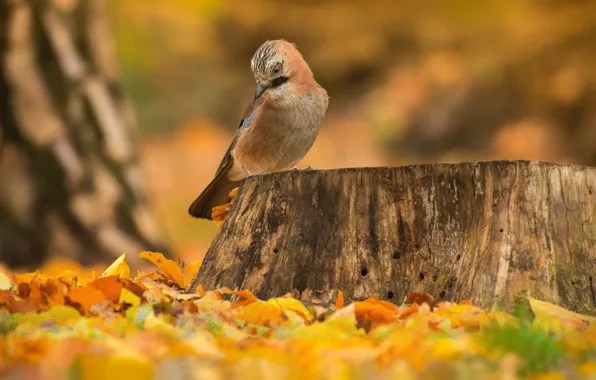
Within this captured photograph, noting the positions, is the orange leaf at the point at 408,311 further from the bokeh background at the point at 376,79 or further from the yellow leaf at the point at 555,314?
the bokeh background at the point at 376,79

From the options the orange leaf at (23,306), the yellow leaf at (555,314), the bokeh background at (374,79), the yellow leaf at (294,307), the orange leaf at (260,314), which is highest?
the bokeh background at (374,79)

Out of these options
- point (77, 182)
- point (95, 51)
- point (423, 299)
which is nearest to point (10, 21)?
point (95, 51)

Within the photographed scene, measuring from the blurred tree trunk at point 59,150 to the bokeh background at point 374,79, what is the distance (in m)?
3.50

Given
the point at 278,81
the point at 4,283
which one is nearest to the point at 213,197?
the point at 278,81

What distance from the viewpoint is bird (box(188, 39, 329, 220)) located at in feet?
14.7

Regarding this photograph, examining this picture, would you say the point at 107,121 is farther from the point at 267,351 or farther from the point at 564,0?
the point at 564,0

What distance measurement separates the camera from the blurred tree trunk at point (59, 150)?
22.1 ft

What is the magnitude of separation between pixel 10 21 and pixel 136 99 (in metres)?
7.90

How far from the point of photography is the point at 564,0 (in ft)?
42.3

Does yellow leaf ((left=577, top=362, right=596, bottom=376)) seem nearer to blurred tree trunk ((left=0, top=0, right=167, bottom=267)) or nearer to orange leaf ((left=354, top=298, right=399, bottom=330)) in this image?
orange leaf ((left=354, top=298, right=399, bottom=330))

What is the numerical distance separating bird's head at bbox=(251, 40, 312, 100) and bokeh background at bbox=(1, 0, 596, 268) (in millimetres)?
6173

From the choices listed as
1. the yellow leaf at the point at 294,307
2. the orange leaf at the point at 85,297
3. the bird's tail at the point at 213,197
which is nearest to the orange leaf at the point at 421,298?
the yellow leaf at the point at 294,307

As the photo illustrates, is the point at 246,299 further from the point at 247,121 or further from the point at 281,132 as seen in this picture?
the point at 247,121

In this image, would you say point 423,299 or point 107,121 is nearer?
point 423,299
